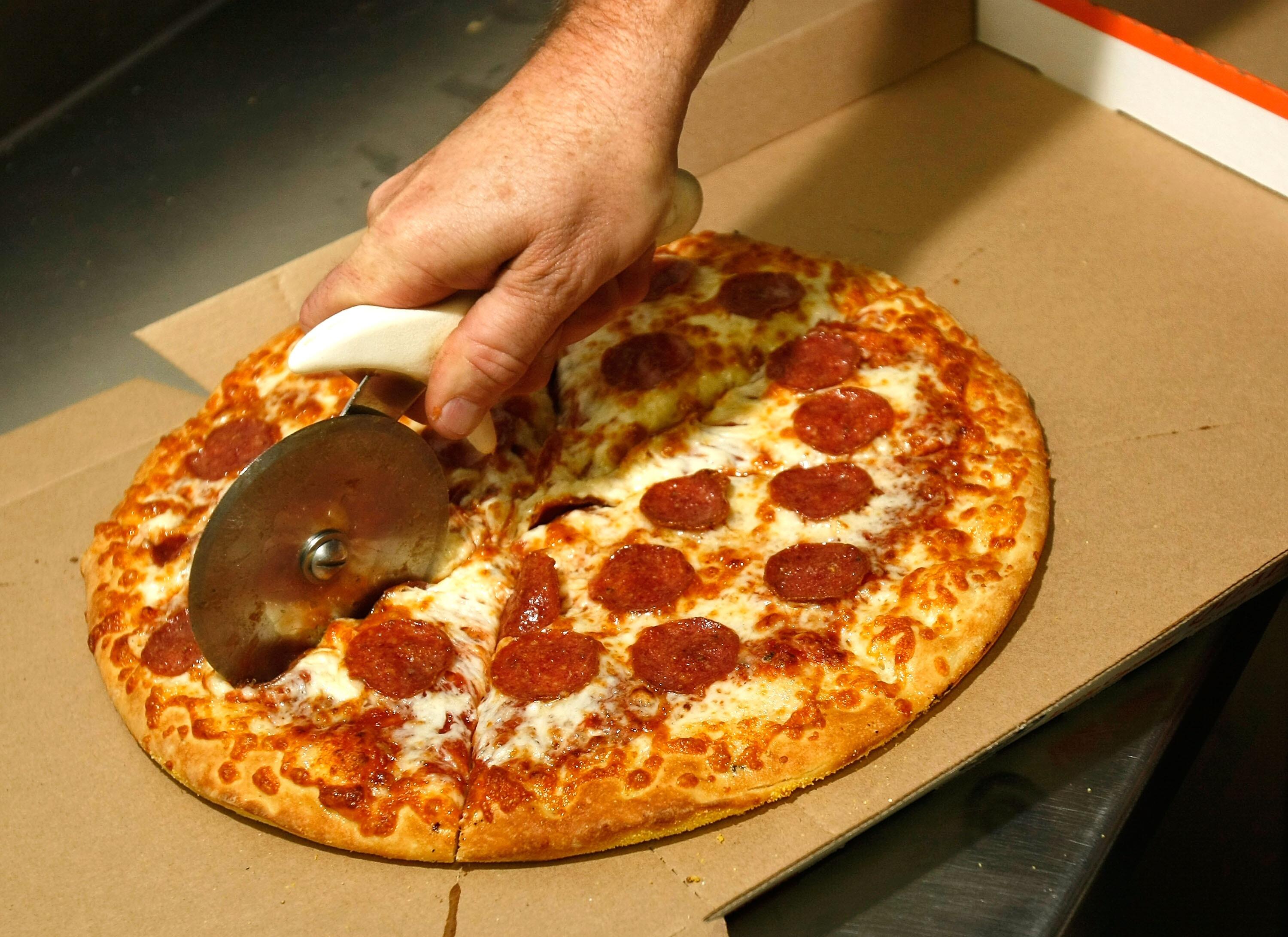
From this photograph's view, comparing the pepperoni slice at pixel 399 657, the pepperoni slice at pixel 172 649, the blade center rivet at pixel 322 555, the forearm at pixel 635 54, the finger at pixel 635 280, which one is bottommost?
the pepperoni slice at pixel 172 649

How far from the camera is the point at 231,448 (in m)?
2.51

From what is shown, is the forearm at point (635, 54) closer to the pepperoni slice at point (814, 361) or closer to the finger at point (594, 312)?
the finger at point (594, 312)

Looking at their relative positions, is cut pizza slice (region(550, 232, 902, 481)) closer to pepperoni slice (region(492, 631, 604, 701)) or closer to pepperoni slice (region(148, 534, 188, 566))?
pepperoni slice (region(492, 631, 604, 701))

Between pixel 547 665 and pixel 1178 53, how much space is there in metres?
2.25

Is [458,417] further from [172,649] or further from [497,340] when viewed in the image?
[172,649]

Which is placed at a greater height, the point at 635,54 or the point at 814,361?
the point at 635,54

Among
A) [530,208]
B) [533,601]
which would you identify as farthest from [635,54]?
[533,601]

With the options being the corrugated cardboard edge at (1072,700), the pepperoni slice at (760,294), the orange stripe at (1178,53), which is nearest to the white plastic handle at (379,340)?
the pepperoni slice at (760,294)

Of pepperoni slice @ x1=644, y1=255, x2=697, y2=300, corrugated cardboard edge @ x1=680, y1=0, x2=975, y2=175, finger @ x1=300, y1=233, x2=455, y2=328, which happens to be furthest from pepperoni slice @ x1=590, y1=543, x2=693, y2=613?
corrugated cardboard edge @ x1=680, y1=0, x2=975, y2=175

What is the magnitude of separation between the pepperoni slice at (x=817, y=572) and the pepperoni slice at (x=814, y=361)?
442 millimetres

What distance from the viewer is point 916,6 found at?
Answer: 3439mm

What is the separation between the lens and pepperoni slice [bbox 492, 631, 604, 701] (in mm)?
2020

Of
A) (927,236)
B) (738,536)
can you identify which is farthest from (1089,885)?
(927,236)

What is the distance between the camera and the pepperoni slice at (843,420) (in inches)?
92.6
